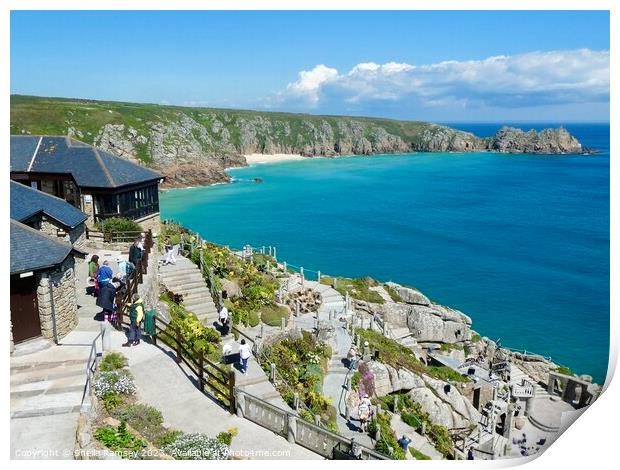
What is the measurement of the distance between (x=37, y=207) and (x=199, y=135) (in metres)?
114

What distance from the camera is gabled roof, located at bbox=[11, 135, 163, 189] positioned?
95.8 feet

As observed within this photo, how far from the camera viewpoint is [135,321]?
1612 centimetres

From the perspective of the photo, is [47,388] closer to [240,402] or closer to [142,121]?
[240,402]

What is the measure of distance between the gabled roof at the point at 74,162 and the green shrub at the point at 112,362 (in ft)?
51.0

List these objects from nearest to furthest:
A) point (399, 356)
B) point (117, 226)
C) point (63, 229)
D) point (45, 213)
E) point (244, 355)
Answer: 1. point (244, 355)
2. point (45, 213)
3. point (63, 229)
4. point (399, 356)
5. point (117, 226)

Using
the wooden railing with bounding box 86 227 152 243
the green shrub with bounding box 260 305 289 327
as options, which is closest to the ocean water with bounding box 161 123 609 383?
the green shrub with bounding box 260 305 289 327

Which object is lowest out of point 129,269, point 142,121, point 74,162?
point 129,269

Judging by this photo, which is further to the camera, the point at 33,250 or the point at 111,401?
the point at 33,250

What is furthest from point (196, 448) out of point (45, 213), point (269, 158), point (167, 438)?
point (269, 158)

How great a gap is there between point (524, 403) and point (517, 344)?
463 inches

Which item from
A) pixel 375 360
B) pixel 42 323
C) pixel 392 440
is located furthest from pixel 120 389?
pixel 375 360

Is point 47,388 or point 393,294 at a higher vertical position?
point 47,388

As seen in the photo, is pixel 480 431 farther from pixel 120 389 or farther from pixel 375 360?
pixel 120 389
